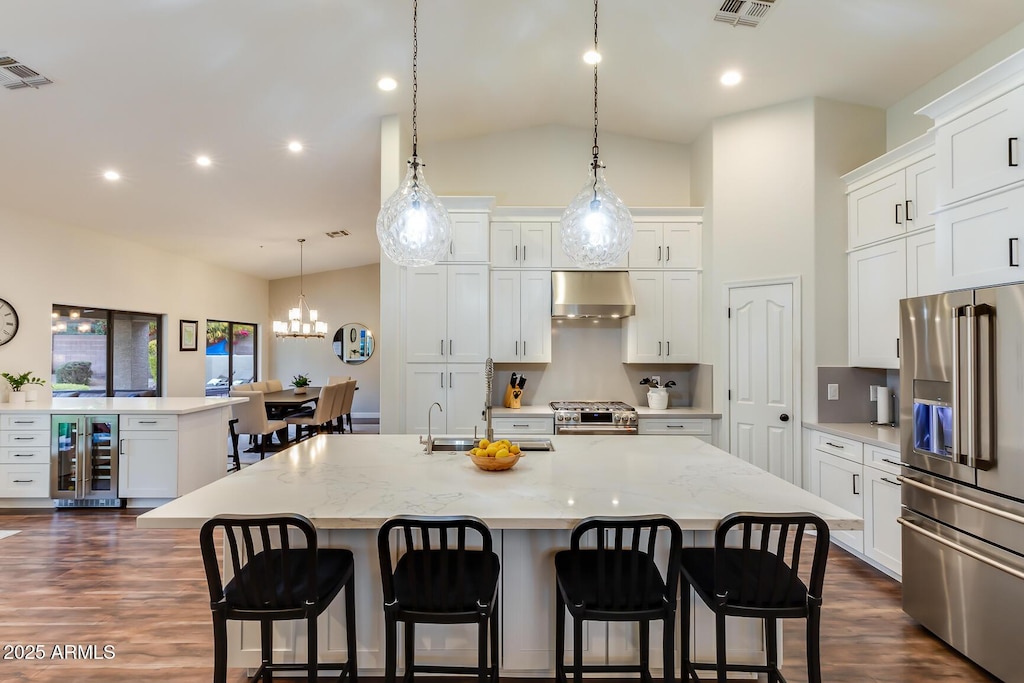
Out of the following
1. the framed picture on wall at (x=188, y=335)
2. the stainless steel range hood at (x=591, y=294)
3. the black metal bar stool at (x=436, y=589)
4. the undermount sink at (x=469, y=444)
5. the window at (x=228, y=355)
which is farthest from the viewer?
the window at (x=228, y=355)

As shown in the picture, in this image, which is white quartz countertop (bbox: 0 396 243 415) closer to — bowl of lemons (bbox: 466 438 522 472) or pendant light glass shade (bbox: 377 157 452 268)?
pendant light glass shade (bbox: 377 157 452 268)

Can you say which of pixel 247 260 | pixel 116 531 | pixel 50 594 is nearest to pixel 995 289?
pixel 50 594

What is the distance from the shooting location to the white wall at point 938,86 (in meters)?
3.03

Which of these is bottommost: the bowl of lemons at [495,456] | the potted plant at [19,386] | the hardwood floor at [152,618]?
the hardwood floor at [152,618]

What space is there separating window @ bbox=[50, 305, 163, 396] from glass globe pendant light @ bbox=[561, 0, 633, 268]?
5.91 meters

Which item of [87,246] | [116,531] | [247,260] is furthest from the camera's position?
[247,260]

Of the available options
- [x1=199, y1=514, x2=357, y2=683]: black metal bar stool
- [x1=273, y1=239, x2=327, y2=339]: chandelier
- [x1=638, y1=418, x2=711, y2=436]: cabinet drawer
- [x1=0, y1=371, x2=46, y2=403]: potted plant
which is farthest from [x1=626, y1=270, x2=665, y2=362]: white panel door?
[x1=0, y1=371, x2=46, y2=403]: potted plant

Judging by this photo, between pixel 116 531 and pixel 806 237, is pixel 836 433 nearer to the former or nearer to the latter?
pixel 806 237

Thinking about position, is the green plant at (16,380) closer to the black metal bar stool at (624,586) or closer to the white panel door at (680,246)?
the black metal bar stool at (624,586)

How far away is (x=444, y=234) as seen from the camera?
263 cm

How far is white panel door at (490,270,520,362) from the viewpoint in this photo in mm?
4781

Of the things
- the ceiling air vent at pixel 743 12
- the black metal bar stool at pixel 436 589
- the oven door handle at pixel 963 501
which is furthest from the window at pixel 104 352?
the oven door handle at pixel 963 501

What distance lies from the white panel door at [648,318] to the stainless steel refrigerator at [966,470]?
2.26 meters

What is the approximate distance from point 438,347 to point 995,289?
3.60 m
